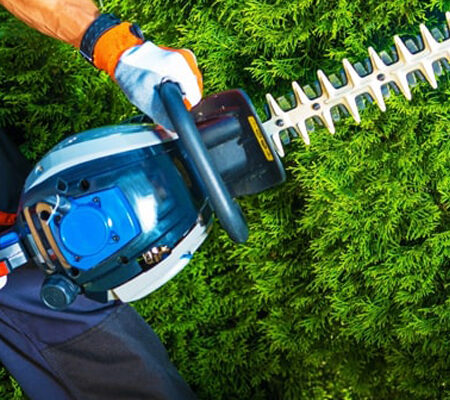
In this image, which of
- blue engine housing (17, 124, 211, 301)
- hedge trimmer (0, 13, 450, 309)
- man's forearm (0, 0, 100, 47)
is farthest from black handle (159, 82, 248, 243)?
man's forearm (0, 0, 100, 47)

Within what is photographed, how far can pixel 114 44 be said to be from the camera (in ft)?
5.55

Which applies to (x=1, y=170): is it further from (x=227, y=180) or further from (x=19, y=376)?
(x=227, y=180)

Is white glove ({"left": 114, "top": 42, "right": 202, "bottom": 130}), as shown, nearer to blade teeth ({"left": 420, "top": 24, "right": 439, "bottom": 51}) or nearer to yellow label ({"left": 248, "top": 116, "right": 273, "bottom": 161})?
yellow label ({"left": 248, "top": 116, "right": 273, "bottom": 161})

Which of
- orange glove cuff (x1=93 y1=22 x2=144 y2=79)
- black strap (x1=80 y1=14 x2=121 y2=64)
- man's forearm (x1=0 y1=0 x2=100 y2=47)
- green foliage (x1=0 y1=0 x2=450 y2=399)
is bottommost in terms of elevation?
green foliage (x1=0 y1=0 x2=450 y2=399)

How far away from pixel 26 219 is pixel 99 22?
598 mm

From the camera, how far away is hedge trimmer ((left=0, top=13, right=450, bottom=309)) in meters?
1.64

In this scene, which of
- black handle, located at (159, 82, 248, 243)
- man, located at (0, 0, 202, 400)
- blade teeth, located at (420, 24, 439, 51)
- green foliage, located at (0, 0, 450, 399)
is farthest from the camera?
man, located at (0, 0, 202, 400)

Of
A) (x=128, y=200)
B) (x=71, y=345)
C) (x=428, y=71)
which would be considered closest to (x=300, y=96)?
(x=428, y=71)

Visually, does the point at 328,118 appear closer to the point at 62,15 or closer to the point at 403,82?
the point at 403,82

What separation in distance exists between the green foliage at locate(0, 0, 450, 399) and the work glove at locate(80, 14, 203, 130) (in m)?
0.66

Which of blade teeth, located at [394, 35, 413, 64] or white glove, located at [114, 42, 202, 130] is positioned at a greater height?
white glove, located at [114, 42, 202, 130]

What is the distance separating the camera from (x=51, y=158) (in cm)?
172

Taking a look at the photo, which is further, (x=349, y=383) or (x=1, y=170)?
(x=349, y=383)

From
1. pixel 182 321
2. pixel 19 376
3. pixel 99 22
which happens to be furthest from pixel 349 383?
pixel 99 22
